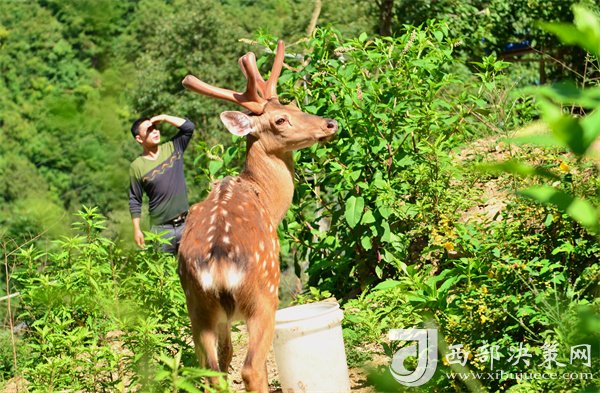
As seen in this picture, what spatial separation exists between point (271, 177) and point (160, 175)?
2291mm

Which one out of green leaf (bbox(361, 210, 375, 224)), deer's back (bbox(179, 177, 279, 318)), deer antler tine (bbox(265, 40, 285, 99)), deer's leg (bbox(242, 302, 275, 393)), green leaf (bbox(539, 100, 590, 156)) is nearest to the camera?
green leaf (bbox(539, 100, 590, 156))

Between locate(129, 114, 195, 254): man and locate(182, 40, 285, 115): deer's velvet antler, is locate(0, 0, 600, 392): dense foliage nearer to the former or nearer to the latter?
locate(129, 114, 195, 254): man

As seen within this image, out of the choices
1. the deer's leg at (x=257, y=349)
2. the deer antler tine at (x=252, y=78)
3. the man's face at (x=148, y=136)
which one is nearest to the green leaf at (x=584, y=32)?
the deer's leg at (x=257, y=349)

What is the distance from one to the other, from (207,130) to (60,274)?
22364 mm

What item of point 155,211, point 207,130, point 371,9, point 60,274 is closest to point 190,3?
point 207,130

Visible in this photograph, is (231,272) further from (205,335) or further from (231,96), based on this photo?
(231,96)

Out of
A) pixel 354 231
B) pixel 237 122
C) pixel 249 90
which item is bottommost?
pixel 354 231

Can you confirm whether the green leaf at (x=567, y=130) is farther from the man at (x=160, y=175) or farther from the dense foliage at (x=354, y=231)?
the man at (x=160, y=175)

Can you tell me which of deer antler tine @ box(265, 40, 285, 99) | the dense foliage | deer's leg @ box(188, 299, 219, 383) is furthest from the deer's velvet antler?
deer's leg @ box(188, 299, 219, 383)

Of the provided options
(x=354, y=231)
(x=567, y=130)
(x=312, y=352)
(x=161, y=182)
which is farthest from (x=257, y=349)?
(x=567, y=130)

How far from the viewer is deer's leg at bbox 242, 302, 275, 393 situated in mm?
4211

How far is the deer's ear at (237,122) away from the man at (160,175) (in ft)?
5.97

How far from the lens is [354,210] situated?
634 cm

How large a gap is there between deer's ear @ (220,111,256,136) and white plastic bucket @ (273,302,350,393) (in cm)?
116
